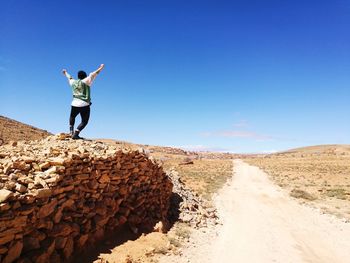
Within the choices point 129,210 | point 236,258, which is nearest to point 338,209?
point 236,258

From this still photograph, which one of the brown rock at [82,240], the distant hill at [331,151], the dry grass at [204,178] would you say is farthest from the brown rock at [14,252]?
the distant hill at [331,151]

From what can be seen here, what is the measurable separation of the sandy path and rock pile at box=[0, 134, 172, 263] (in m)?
2.56

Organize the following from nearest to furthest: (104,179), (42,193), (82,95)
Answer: (42,193) < (104,179) < (82,95)

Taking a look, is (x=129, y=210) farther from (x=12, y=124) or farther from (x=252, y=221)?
(x=12, y=124)

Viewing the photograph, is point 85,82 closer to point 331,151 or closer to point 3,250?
point 3,250

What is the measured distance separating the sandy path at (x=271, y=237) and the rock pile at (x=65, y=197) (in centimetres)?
256

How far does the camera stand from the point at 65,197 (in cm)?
872

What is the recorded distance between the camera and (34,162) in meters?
8.82

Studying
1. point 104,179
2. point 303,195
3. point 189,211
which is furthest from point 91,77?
point 303,195

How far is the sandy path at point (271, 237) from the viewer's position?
446 inches

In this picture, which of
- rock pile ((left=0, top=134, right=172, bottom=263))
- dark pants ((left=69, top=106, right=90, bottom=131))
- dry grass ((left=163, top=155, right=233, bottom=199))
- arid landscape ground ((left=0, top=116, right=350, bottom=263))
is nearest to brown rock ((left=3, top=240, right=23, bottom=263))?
rock pile ((left=0, top=134, right=172, bottom=263))

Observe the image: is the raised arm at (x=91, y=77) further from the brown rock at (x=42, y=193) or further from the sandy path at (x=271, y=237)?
the sandy path at (x=271, y=237)

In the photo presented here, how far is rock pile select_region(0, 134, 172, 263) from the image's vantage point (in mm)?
7114

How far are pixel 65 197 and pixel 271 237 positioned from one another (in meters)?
9.09
